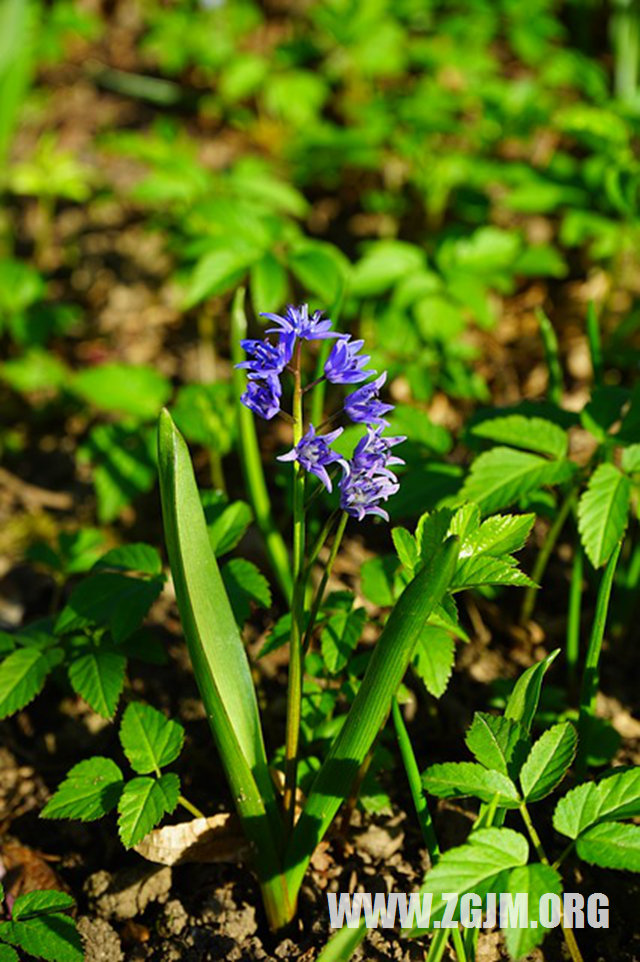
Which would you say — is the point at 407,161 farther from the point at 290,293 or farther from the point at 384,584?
the point at 384,584

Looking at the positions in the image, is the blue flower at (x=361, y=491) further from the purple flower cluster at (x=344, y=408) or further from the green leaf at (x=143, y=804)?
the green leaf at (x=143, y=804)

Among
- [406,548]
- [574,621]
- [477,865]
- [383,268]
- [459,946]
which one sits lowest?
[459,946]

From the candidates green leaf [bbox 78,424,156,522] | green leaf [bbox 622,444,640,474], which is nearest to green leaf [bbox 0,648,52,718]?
green leaf [bbox 78,424,156,522]

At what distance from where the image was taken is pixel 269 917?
1.61 m

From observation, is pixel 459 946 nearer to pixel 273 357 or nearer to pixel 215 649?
pixel 215 649

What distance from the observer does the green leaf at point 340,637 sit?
1.60 meters

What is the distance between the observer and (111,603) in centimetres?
169

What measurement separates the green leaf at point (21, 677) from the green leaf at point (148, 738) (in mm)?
192

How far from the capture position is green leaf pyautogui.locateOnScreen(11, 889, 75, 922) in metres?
1.45

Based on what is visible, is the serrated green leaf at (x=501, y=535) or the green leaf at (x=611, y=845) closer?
the green leaf at (x=611, y=845)

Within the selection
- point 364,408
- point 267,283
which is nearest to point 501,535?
point 364,408

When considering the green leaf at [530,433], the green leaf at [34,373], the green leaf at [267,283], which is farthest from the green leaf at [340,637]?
the green leaf at [34,373]

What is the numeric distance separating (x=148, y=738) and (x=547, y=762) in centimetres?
71

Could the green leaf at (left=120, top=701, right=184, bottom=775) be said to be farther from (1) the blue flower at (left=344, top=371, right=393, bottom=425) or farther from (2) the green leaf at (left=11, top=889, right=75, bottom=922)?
(1) the blue flower at (left=344, top=371, right=393, bottom=425)
